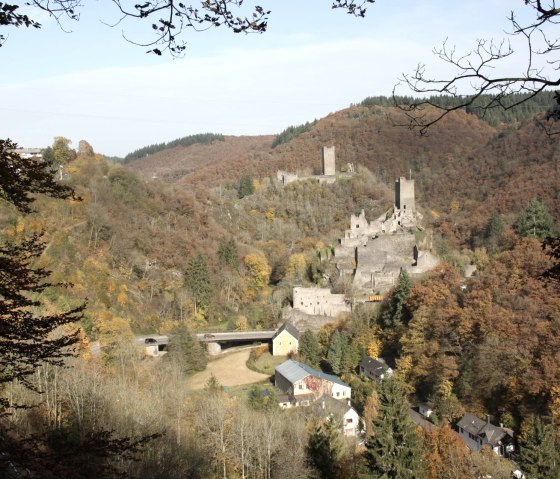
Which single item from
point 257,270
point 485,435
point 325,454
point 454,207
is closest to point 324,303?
point 257,270

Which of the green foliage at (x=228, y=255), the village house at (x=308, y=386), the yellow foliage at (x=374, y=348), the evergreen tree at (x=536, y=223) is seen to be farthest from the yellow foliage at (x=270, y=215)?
the village house at (x=308, y=386)

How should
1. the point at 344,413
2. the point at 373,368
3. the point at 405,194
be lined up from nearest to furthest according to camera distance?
the point at 344,413 → the point at 373,368 → the point at 405,194

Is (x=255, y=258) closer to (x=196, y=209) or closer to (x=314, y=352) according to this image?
(x=196, y=209)

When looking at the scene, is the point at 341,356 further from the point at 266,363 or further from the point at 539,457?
the point at 539,457

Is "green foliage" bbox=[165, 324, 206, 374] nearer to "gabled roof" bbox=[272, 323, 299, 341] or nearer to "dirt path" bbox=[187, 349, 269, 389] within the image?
"dirt path" bbox=[187, 349, 269, 389]

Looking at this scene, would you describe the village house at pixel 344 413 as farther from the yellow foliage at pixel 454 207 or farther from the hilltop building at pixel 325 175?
the yellow foliage at pixel 454 207

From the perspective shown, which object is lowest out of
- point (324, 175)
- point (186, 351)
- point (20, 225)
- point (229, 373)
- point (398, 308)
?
point (229, 373)
